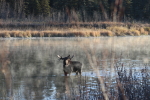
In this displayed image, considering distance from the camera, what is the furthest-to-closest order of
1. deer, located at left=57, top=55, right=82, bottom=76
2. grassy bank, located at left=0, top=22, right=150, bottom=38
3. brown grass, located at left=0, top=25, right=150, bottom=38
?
grassy bank, located at left=0, top=22, right=150, bottom=38 < brown grass, located at left=0, top=25, right=150, bottom=38 < deer, located at left=57, top=55, right=82, bottom=76

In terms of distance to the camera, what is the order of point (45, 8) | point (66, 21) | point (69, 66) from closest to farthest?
1. point (69, 66)
2. point (66, 21)
3. point (45, 8)

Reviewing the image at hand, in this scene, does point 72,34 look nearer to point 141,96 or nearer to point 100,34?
point 100,34

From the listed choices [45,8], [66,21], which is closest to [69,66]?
[66,21]

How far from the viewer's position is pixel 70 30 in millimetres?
37344

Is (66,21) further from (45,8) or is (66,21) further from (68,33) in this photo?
(68,33)

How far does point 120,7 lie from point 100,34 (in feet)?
105

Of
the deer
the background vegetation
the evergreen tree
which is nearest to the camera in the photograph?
the deer

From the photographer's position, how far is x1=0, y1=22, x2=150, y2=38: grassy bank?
3522 centimetres

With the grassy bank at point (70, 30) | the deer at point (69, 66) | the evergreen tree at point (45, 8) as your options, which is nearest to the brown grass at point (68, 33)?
the grassy bank at point (70, 30)

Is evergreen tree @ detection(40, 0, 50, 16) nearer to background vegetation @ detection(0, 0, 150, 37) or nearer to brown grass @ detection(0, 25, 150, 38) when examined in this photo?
background vegetation @ detection(0, 0, 150, 37)

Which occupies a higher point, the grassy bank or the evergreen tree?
the evergreen tree

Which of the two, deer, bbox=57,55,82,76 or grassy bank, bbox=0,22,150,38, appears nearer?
deer, bbox=57,55,82,76

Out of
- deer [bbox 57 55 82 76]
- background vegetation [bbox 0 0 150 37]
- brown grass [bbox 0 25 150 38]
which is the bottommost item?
deer [bbox 57 55 82 76]

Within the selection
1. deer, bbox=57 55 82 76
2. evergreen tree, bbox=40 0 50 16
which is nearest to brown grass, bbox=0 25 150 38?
evergreen tree, bbox=40 0 50 16
